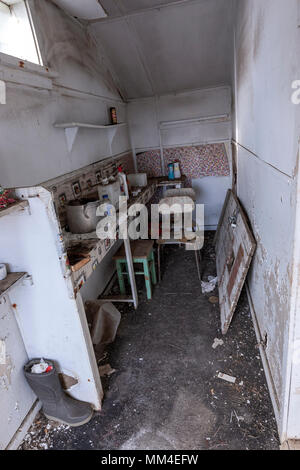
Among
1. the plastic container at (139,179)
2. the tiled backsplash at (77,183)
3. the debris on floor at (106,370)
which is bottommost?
the debris on floor at (106,370)

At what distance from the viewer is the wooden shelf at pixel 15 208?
4.21 feet

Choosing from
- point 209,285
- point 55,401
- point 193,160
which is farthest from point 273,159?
point 193,160

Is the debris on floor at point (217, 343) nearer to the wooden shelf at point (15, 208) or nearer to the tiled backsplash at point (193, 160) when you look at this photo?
the wooden shelf at point (15, 208)

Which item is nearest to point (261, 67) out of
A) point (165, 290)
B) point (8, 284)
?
point (8, 284)

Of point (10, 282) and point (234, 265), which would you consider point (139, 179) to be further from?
point (10, 282)

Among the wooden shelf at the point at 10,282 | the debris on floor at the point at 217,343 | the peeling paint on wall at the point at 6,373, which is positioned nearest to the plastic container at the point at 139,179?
the debris on floor at the point at 217,343

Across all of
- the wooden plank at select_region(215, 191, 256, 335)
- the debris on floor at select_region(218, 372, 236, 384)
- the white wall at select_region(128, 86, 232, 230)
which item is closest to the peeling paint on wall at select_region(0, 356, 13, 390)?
the debris on floor at select_region(218, 372, 236, 384)

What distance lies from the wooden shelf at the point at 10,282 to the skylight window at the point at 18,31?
1472 mm

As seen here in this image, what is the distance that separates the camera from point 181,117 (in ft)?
13.9

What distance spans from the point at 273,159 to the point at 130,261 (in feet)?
5.28

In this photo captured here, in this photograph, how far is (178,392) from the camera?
6.39ft

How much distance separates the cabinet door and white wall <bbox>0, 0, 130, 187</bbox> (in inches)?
31.7

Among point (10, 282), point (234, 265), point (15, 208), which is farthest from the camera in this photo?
point (234, 265)

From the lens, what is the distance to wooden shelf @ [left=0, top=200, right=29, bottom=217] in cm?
128
